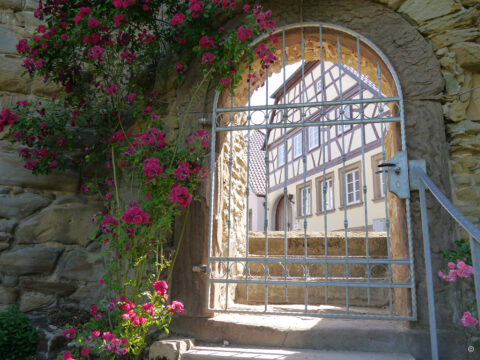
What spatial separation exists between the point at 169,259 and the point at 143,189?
0.54 metres

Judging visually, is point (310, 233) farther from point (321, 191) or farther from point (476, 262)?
point (321, 191)

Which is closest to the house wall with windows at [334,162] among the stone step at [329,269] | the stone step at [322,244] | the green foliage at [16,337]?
the stone step at [322,244]

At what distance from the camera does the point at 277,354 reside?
216 cm

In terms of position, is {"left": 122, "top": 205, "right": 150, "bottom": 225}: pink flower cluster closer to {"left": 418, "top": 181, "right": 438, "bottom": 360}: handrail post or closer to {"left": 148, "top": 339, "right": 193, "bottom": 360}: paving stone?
{"left": 148, "top": 339, "right": 193, "bottom": 360}: paving stone

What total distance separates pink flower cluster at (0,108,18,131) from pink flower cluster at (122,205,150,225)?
4.08 feet

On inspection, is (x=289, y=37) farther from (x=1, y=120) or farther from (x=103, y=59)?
(x=1, y=120)

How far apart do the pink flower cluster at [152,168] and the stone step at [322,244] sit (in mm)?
2015

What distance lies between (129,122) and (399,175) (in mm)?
2036

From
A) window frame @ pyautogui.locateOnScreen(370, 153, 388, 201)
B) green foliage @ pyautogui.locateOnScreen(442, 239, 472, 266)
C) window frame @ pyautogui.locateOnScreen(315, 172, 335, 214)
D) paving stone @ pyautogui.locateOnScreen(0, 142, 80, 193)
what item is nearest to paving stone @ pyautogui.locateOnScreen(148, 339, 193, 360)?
paving stone @ pyautogui.locateOnScreen(0, 142, 80, 193)

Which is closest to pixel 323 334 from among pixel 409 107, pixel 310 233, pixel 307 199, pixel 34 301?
pixel 409 107

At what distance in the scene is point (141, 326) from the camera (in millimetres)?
2145

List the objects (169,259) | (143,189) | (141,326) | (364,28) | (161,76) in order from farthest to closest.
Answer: (161,76) < (364,28) < (169,259) < (143,189) < (141,326)

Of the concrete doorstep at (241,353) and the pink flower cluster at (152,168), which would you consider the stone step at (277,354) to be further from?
the pink flower cluster at (152,168)

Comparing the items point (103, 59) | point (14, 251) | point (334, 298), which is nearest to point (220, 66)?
point (103, 59)
